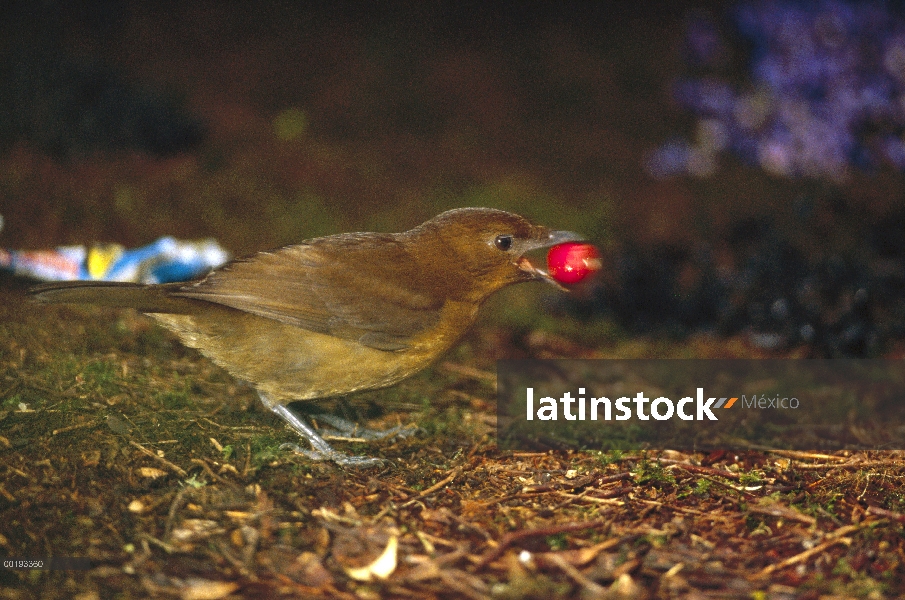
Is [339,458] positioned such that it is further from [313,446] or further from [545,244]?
[545,244]

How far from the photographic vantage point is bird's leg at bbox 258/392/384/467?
379 cm

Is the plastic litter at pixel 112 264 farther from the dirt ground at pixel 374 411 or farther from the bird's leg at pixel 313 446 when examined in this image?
the bird's leg at pixel 313 446

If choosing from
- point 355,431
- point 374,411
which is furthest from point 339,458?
point 374,411

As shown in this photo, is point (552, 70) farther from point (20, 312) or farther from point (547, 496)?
point (547, 496)

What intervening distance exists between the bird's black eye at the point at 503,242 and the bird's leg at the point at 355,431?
884 millimetres

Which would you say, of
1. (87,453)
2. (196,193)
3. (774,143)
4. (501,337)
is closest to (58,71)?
(196,193)

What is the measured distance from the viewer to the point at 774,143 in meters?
8.16

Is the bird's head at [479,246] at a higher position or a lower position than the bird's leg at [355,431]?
higher

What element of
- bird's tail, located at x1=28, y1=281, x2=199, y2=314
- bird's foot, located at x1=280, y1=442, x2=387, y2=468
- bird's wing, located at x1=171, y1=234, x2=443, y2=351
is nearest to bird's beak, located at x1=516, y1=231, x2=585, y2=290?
bird's wing, located at x1=171, y1=234, x2=443, y2=351

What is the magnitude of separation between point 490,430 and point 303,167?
411 centimetres

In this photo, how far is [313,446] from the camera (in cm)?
399

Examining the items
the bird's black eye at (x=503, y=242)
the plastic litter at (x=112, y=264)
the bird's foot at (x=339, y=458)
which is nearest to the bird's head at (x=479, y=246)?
the bird's black eye at (x=503, y=242)

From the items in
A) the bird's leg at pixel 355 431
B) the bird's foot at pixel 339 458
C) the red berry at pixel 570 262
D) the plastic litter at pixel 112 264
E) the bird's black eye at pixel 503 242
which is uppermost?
Result: the plastic litter at pixel 112 264

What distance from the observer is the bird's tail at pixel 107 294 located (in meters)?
3.82
